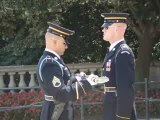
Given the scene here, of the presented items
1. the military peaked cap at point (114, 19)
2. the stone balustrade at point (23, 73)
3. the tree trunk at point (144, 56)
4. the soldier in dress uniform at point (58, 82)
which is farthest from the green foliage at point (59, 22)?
the soldier in dress uniform at point (58, 82)

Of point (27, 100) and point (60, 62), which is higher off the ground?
point (60, 62)

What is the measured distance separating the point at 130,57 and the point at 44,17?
19.5 ft

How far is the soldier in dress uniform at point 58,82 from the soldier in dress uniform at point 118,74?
39cm

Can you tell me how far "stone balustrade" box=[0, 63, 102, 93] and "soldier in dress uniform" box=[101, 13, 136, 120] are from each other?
602 cm

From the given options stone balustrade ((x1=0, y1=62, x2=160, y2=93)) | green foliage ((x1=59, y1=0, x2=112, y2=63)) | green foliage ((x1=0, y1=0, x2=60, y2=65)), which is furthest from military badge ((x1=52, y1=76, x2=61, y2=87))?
green foliage ((x1=59, y1=0, x2=112, y2=63))

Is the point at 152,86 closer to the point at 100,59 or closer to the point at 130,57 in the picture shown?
the point at 100,59

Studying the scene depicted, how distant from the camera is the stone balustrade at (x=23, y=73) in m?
11.2

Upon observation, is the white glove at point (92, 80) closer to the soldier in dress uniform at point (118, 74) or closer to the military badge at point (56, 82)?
the military badge at point (56, 82)

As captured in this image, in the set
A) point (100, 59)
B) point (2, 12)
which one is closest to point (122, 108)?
point (2, 12)

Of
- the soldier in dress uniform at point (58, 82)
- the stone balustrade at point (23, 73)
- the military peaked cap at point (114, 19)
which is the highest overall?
the military peaked cap at point (114, 19)

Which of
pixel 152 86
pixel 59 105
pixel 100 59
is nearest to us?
pixel 59 105

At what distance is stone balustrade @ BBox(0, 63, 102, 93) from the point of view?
11156 mm

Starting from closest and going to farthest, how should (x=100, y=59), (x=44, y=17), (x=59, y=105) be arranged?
(x=59, y=105)
(x=44, y=17)
(x=100, y=59)

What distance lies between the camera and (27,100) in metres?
10.1
